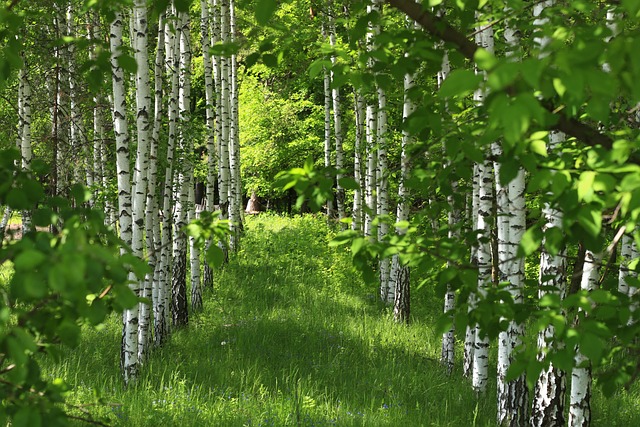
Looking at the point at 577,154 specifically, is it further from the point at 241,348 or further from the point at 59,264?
the point at 241,348

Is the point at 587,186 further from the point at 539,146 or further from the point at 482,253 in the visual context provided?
the point at 482,253

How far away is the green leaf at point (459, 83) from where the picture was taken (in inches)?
62.4

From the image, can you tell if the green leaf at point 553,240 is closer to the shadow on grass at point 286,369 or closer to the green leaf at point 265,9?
the green leaf at point 265,9

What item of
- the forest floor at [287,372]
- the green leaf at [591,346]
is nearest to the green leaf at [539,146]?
the green leaf at [591,346]

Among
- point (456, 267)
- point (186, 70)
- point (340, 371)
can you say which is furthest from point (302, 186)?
point (186, 70)

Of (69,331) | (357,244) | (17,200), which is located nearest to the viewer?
(69,331)

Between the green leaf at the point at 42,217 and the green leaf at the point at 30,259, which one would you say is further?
the green leaf at the point at 42,217

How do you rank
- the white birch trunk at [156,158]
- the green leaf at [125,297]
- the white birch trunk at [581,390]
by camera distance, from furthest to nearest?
1. the white birch trunk at [156,158]
2. the white birch trunk at [581,390]
3. the green leaf at [125,297]

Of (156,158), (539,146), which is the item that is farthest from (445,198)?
(156,158)

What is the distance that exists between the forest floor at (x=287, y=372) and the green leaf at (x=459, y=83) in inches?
82.4

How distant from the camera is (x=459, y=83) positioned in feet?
5.23

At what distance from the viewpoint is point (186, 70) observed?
8.98m

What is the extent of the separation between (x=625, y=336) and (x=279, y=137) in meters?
21.6

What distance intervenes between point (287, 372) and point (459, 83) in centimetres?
613
